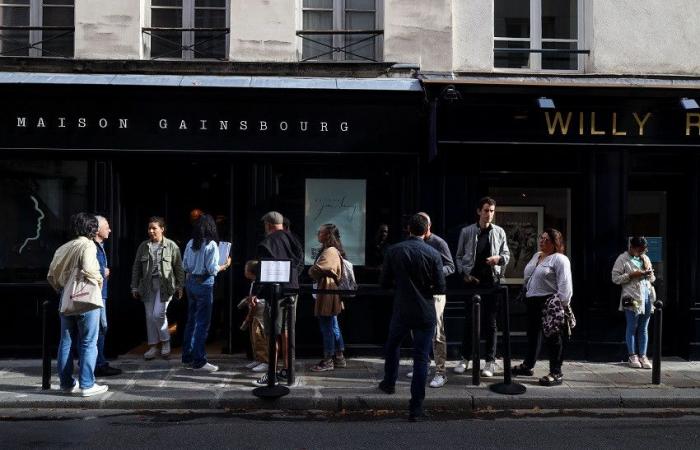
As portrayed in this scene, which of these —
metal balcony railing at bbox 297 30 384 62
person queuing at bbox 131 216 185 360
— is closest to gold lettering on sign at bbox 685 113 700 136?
metal balcony railing at bbox 297 30 384 62

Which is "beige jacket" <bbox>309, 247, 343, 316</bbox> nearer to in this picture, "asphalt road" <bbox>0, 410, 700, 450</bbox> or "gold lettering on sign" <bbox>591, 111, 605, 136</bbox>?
"asphalt road" <bbox>0, 410, 700, 450</bbox>

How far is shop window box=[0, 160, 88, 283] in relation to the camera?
10.1 metres

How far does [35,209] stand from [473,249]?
5.98 meters

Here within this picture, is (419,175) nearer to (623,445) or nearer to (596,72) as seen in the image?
(596,72)

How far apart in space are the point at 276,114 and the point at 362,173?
4.76 feet

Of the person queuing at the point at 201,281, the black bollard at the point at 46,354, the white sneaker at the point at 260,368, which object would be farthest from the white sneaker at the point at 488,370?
the black bollard at the point at 46,354

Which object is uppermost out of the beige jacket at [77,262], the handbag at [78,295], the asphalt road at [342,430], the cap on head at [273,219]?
the cap on head at [273,219]

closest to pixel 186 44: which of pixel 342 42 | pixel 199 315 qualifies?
pixel 342 42

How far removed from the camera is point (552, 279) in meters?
8.52

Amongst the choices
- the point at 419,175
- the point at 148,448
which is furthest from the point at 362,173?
the point at 148,448

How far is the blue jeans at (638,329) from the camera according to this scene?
9.66 metres

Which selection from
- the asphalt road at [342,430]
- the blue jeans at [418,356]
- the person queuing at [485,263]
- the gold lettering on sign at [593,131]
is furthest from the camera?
the gold lettering on sign at [593,131]

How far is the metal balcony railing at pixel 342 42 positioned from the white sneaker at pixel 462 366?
4.36 metres

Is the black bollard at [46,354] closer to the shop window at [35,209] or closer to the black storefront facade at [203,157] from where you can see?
the black storefront facade at [203,157]
